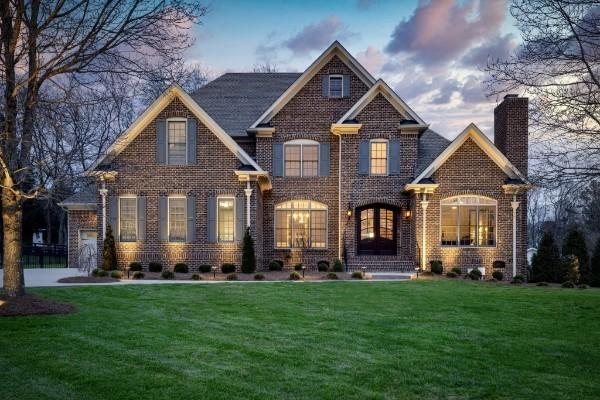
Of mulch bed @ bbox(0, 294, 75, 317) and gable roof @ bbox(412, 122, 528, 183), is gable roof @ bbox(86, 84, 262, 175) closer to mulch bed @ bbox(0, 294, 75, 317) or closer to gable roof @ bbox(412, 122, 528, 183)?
gable roof @ bbox(412, 122, 528, 183)

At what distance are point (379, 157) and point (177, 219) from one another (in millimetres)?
8811

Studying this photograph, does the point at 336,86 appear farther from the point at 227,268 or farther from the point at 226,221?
the point at 227,268

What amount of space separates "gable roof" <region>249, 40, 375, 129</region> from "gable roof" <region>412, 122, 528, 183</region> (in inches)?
180

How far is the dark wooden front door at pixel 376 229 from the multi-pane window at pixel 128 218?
932 centimetres

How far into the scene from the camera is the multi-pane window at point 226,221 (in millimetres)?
18812

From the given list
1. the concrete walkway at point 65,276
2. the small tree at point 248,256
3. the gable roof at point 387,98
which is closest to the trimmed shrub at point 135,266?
the concrete walkway at point 65,276

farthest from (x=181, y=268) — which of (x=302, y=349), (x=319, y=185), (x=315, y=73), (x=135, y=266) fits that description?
(x=302, y=349)

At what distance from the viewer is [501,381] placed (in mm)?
5680

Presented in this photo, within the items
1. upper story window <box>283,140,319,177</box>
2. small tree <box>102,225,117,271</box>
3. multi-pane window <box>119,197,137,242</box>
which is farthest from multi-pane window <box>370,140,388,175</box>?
small tree <box>102,225,117,271</box>

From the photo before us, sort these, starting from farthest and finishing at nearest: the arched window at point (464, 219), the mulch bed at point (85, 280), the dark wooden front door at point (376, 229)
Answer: the dark wooden front door at point (376, 229) → the arched window at point (464, 219) → the mulch bed at point (85, 280)

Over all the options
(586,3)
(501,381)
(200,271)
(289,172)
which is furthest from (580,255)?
(501,381)

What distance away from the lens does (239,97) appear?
77.7ft

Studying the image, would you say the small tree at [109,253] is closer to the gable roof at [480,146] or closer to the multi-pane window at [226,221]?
the multi-pane window at [226,221]

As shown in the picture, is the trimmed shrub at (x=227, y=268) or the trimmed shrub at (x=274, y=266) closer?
the trimmed shrub at (x=227, y=268)
